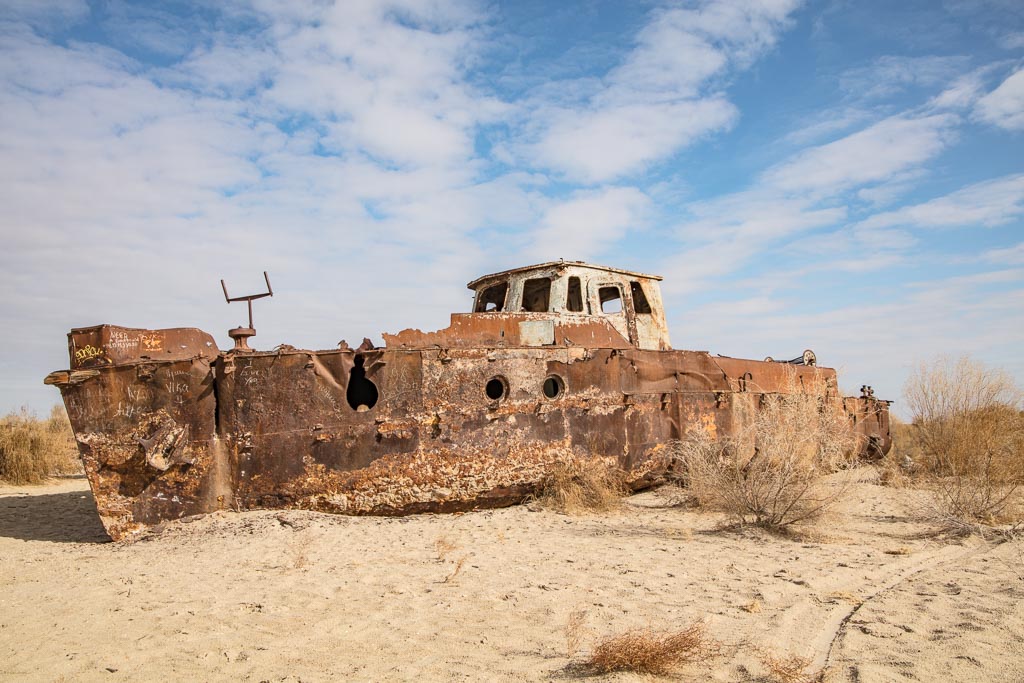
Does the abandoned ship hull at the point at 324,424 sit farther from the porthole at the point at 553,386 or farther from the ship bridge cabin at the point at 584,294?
the ship bridge cabin at the point at 584,294

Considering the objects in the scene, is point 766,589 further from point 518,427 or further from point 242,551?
point 242,551

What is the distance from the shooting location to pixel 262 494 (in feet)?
17.6

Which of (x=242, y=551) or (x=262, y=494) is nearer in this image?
(x=242, y=551)

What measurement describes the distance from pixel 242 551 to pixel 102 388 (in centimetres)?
182

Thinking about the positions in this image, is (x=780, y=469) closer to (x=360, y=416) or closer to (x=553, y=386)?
(x=553, y=386)

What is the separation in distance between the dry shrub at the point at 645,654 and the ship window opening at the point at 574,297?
538 cm

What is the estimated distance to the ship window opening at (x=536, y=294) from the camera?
827 centimetres

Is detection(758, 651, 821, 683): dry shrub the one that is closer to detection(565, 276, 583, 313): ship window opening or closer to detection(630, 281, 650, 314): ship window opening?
detection(565, 276, 583, 313): ship window opening

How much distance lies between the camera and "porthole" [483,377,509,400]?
6043mm

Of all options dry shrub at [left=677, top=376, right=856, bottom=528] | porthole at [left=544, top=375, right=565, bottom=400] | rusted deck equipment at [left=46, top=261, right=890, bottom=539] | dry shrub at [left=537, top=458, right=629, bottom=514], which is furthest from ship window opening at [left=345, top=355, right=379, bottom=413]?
dry shrub at [left=677, top=376, right=856, bottom=528]

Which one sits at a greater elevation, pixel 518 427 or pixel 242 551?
pixel 518 427

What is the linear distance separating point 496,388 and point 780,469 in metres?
2.50

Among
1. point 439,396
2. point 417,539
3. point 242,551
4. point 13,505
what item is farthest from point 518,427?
point 13,505

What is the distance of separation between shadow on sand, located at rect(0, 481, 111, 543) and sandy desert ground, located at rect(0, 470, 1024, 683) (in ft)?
0.33
